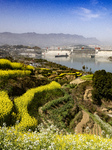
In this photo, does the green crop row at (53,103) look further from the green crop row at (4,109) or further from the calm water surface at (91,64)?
the calm water surface at (91,64)

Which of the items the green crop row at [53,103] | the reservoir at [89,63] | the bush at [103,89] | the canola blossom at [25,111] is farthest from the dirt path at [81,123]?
the reservoir at [89,63]

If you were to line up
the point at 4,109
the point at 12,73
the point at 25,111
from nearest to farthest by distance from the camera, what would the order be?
the point at 4,109
the point at 25,111
the point at 12,73

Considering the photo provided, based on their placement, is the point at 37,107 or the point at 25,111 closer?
the point at 25,111

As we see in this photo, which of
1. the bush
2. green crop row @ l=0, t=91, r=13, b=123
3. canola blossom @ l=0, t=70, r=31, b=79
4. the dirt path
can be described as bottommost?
the dirt path

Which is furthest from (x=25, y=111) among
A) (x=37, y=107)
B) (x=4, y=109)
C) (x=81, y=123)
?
(x=81, y=123)

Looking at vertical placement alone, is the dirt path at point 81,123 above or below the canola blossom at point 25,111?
below

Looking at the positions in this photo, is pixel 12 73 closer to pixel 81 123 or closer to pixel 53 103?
pixel 53 103

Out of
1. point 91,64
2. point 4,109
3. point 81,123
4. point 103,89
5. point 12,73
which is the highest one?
point 12,73

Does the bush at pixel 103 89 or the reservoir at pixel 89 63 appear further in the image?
the reservoir at pixel 89 63

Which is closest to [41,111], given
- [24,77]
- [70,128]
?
[70,128]

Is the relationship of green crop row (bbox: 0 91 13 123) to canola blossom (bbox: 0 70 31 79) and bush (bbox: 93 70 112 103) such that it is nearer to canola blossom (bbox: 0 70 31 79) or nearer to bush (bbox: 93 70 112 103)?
canola blossom (bbox: 0 70 31 79)

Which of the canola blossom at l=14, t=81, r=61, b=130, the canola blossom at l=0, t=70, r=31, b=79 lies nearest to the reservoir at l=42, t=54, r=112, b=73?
the canola blossom at l=0, t=70, r=31, b=79
